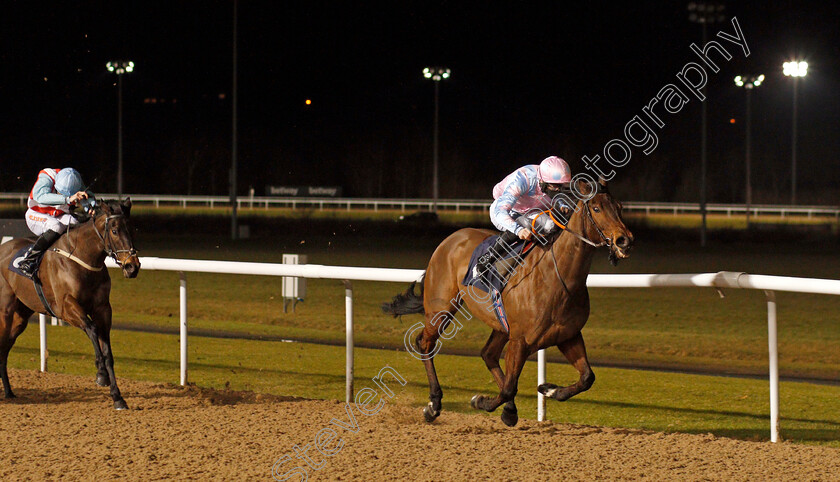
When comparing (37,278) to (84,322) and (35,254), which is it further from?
(84,322)

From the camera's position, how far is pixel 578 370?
4586 mm

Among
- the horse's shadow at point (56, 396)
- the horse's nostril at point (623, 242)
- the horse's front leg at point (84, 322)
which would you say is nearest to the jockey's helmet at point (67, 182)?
the horse's front leg at point (84, 322)

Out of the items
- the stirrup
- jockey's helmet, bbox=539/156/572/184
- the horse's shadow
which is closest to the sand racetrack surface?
the horse's shadow

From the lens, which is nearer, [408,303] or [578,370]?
[578,370]

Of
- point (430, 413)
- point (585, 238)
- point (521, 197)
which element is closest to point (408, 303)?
point (430, 413)

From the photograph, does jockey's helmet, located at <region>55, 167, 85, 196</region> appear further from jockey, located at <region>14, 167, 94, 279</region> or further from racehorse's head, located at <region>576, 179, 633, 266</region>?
racehorse's head, located at <region>576, 179, 633, 266</region>

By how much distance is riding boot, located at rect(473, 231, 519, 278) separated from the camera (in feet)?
15.9

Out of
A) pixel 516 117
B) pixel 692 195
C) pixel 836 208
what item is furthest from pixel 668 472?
pixel 516 117

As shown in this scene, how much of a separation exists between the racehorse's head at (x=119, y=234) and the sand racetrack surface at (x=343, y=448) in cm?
89

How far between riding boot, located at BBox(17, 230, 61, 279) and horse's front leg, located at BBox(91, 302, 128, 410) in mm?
546

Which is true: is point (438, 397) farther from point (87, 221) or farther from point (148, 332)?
point (148, 332)

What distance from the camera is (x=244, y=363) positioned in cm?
804

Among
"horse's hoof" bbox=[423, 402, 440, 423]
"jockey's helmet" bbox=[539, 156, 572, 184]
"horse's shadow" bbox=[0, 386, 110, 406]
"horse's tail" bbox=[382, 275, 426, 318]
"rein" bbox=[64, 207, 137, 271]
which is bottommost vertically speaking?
"horse's shadow" bbox=[0, 386, 110, 406]

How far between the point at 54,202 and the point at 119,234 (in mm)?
702
